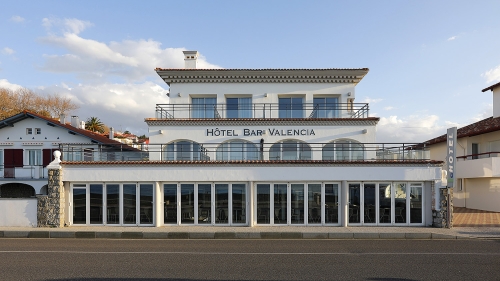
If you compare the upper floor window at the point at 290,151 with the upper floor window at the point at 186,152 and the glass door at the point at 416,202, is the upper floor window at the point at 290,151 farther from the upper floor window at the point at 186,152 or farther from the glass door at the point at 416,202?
the glass door at the point at 416,202

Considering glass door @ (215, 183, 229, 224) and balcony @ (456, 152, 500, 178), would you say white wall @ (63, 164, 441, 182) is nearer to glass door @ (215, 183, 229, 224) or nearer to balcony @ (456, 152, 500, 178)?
glass door @ (215, 183, 229, 224)

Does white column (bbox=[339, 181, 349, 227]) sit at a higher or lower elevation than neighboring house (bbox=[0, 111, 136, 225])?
lower

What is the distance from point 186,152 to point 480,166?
1761 cm

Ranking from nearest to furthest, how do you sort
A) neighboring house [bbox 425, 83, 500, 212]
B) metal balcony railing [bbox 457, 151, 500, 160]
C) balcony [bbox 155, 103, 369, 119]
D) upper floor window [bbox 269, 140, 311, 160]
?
1. upper floor window [bbox 269, 140, 311, 160]
2. balcony [bbox 155, 103, 369, 119]
3. neighboring house [bbox 425, 83, 500, 212]
4. metal balcony railing [bbox 457, 151, 500, 160]

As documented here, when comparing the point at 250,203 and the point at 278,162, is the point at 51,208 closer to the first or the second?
the point at 250,203

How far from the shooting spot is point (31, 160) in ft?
80.3

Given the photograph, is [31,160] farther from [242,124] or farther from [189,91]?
[242,124]

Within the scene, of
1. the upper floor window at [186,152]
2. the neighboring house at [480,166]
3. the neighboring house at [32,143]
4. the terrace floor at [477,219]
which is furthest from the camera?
the neighboring house at [32,143]

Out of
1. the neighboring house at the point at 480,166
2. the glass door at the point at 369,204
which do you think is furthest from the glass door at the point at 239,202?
the neighboring house at the point at 480,166

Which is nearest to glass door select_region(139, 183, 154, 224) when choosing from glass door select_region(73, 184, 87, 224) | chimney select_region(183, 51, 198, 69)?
glass door select_region(73, 184, 87, 224)

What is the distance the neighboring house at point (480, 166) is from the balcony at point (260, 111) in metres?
5.46

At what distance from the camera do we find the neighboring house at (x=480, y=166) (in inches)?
829

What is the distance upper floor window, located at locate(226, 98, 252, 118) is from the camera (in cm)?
2041

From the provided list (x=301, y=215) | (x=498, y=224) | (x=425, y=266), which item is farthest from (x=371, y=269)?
(x=498, y=224)
